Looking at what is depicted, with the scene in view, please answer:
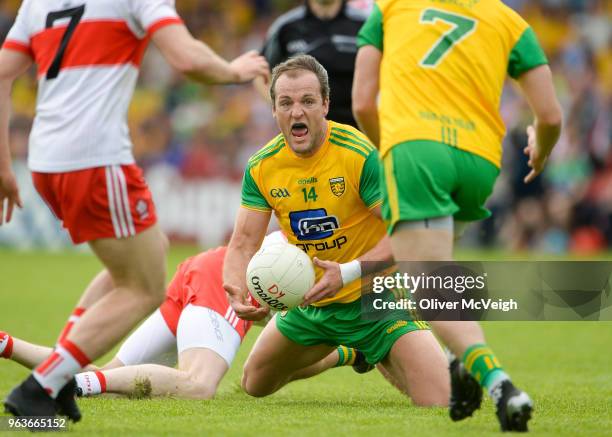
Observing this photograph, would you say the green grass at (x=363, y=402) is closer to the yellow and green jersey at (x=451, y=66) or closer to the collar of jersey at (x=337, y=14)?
the yellow and green jersey at (x=451, y=66)

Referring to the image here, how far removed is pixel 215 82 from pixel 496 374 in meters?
1.98

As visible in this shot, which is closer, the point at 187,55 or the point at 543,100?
the point at 543,100

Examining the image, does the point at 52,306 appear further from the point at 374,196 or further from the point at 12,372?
the point at 374,196

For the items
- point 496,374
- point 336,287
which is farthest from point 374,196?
point 496,374

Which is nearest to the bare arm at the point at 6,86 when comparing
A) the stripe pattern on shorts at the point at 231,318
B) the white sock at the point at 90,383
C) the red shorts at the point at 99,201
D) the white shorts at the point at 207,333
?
the red shorts at the point at 99,201

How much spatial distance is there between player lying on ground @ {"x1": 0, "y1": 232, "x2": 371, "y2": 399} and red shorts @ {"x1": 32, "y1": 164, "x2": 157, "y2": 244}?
4.01 feet

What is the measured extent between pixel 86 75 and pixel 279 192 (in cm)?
147

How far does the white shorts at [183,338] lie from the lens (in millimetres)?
6746

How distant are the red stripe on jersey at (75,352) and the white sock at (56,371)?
0.01 meters

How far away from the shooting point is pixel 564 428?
539 cm

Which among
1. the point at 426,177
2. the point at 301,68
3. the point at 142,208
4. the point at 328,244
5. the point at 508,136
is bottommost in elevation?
the point at 508,136

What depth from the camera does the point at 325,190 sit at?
6391mm

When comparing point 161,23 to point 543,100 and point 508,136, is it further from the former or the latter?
point 508,136

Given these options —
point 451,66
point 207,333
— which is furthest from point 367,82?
point 207,333
